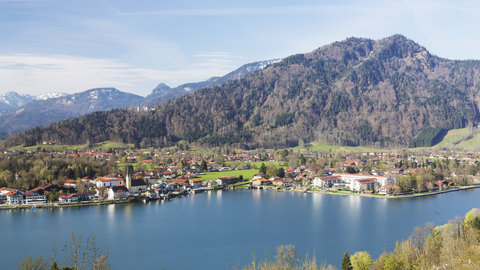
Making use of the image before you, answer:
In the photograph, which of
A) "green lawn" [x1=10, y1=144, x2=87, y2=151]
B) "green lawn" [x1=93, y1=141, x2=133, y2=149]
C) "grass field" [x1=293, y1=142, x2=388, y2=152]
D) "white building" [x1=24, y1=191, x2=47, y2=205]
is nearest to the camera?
"white building" [x1=24, y1=191, x2=47, y2=205]

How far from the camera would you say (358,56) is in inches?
4628

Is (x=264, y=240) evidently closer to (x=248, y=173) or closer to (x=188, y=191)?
(x=188, y=191)

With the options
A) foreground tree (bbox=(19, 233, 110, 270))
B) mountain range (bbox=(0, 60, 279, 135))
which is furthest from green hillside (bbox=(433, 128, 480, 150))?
mountain range (bbox=(0, 60, 279, 135))

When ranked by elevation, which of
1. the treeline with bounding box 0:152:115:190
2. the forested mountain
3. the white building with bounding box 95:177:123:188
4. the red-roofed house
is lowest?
the red-roofed house

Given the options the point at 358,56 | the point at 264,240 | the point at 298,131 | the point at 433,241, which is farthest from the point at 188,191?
the point at 358,56

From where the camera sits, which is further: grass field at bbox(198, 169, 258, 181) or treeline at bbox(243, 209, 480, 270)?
grass field at bbox(198, 169, 258, 181)

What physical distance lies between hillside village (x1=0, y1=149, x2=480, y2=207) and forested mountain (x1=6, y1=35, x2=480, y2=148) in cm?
2357

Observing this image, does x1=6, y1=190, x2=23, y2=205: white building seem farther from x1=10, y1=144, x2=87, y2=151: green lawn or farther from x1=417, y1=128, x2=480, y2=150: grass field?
x1=417, y1=128, x2=480, y2=150: grass field

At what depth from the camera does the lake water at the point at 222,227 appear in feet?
56.5

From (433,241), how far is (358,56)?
109409 mm

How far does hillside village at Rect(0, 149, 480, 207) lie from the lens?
101 feet

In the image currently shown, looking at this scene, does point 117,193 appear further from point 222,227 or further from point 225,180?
point 222,227

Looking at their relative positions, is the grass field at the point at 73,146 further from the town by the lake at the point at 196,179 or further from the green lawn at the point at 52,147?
the town by the lake at the point at 196,179

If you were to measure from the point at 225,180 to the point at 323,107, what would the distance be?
58300 millimetres
